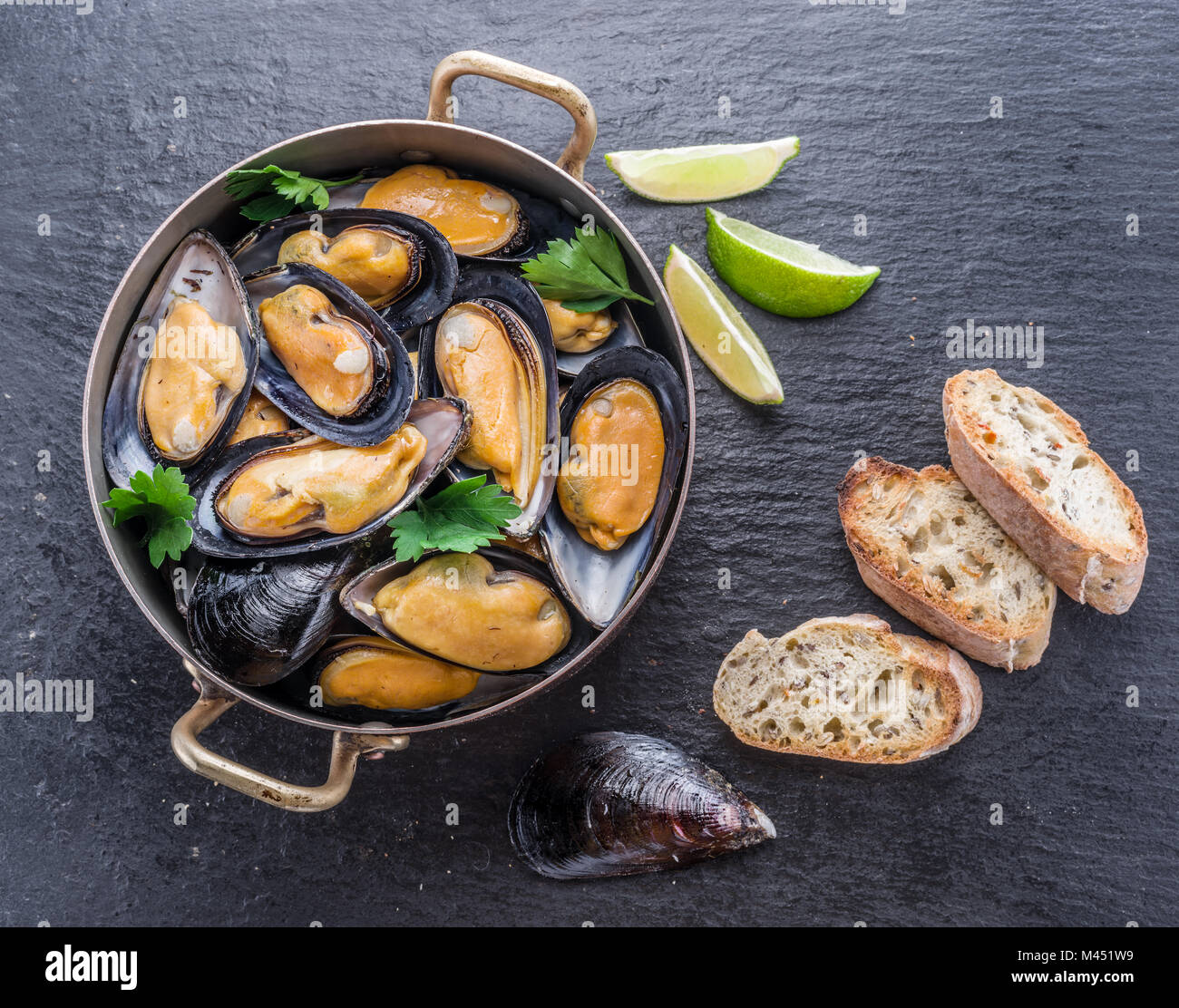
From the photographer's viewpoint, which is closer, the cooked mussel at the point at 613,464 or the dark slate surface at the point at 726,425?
the cooked mussel at the point at 613,464

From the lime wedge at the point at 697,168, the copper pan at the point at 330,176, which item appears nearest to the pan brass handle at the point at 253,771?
the copper pan at the point at 330,176

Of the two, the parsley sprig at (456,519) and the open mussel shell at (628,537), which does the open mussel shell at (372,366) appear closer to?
the parsley sprig at (456,519)

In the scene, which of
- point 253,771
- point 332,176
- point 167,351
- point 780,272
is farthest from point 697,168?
point 253,771

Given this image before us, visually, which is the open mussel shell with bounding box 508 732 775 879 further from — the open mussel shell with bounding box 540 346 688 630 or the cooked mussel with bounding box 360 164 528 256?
the cooked mussel with bounding box 360 164 528 256

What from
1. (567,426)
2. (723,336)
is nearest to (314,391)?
(567,426)
